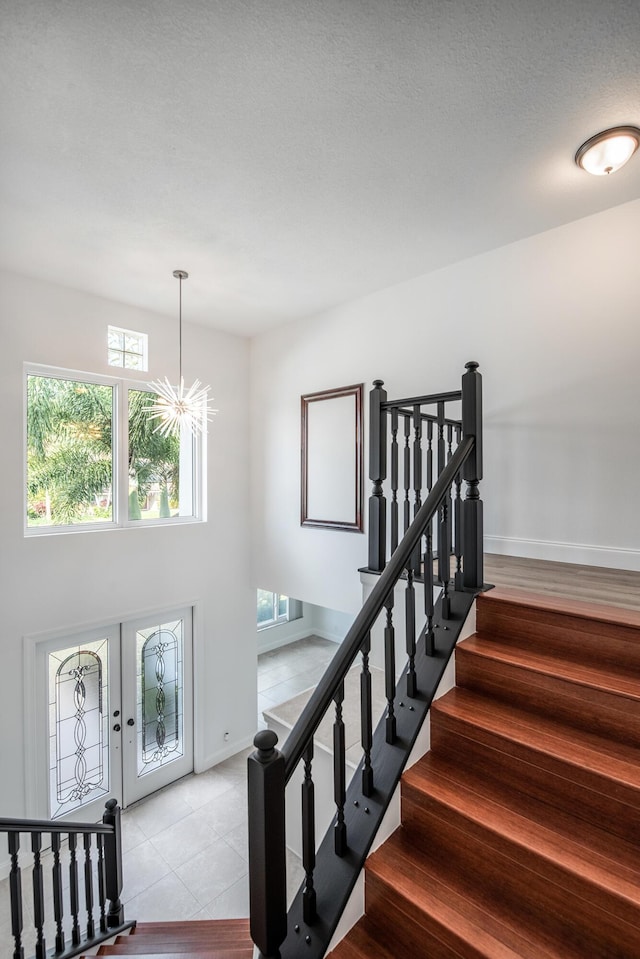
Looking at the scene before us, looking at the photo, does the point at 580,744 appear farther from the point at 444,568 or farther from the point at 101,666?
the point at 101,666

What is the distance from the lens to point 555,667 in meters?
1.88

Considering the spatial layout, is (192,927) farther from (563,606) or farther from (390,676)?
(563,606)

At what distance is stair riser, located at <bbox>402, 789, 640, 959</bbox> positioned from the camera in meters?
1.26

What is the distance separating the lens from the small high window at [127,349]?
425 cm

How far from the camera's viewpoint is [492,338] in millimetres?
3342

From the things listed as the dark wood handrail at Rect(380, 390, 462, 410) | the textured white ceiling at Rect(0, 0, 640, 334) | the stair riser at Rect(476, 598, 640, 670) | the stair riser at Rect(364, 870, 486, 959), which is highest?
the textured white ceiling at Rect(0, 0, 640, 334)

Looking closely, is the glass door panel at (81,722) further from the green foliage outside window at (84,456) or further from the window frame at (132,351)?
the window frame at (132,351)

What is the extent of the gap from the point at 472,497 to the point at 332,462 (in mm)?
2172

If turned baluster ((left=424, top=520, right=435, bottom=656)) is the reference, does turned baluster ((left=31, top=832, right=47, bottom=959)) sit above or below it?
below

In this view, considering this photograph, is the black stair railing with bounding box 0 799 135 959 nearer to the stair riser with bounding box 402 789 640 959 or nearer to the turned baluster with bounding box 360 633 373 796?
the turned baluster with bounding box 360 633 373 796

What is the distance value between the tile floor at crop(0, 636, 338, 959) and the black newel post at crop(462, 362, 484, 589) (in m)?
2.98

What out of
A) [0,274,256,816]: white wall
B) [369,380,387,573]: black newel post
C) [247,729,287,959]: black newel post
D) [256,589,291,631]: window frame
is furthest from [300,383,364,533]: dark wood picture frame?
[256,589,291,631]: window frame

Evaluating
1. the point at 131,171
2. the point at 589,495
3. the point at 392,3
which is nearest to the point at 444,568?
the point at 589,495

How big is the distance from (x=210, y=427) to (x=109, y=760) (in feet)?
11.3
